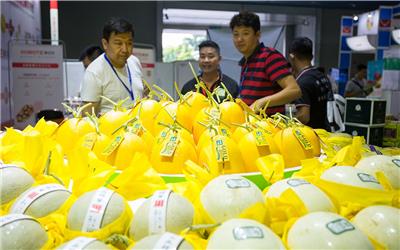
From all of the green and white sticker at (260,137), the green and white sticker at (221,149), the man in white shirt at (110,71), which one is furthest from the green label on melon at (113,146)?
the man in white shirt at (110,71)

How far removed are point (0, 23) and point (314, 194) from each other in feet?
14.8

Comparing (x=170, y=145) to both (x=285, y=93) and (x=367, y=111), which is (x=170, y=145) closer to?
(x=285, y=93)

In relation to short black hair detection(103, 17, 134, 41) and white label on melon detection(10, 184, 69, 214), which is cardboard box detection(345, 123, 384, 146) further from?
white label on melon detection(10, 184, 69, 214)

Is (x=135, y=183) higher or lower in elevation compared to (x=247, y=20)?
lower

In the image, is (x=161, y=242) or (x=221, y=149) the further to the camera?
(x=221, y=149)

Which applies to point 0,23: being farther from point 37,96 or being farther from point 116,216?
point 116,216

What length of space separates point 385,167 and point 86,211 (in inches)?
27.5

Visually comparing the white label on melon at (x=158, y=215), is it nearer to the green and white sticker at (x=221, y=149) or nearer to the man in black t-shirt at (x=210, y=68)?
the green and white sticker at (x=221, y=149)

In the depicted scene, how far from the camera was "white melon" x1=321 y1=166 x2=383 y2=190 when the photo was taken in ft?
2.73

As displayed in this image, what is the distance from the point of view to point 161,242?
2.10ft

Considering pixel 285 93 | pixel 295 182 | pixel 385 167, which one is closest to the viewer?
pixel 295 182

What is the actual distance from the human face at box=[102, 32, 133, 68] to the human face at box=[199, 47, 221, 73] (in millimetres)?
814

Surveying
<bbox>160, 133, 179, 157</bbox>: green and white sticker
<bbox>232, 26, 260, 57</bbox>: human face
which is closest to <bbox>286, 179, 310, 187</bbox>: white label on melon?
<bbox>160, 133, 179, 157</bbox>: green and white sticker

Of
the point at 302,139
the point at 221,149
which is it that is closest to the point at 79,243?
the point at 221,149
